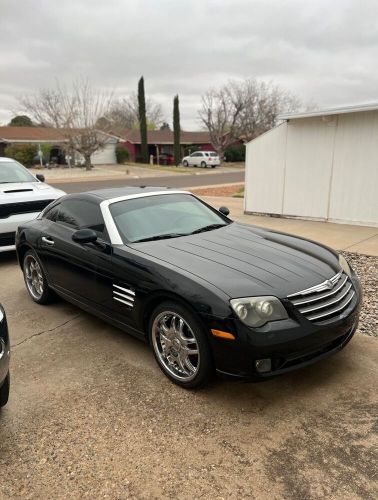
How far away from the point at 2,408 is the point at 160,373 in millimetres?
1217

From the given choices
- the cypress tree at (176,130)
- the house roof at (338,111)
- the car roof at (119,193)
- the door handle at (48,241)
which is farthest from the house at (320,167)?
the cypress tree at (176,130)

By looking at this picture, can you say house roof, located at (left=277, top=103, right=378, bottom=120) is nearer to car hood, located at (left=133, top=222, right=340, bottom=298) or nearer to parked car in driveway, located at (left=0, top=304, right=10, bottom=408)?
car hood, located at (left=133, top=222, right=340, bottom=298)

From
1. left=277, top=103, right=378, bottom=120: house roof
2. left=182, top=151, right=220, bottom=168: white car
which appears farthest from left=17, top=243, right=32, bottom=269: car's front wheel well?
left=182, top=151, right=220, bottom=168: white car

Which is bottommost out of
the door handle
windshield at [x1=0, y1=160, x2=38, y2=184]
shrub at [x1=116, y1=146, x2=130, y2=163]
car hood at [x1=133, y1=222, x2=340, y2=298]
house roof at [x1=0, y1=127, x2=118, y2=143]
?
shrub at [x1=116, y1=146, x2=130, y2=163]

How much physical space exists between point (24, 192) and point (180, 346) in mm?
5262

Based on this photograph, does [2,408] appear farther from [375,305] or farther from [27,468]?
[375,305]

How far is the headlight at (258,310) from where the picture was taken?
2803mm

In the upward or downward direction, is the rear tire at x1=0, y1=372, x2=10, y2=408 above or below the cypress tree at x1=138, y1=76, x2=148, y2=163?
below

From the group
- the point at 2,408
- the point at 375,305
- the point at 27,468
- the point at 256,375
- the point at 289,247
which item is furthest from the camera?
the point at 375,305

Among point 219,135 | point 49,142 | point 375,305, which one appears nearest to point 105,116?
point 49,142

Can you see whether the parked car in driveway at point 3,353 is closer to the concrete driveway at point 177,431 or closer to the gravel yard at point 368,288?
the concrete driveway at point 177,431

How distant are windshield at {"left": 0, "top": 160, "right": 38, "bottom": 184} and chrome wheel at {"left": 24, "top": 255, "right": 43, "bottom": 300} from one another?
3136 mm

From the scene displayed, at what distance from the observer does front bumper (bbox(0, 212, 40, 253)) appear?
674 cm

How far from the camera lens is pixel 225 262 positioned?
130 inches
